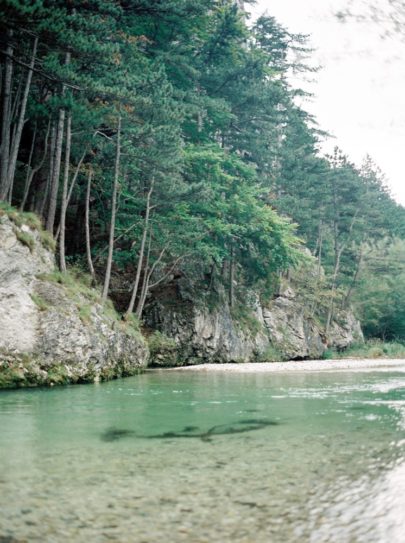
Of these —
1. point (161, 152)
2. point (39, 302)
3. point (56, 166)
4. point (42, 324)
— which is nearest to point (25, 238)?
point (39, 302)

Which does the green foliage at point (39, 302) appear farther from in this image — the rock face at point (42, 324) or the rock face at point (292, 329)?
the rock face at point (292, 329)

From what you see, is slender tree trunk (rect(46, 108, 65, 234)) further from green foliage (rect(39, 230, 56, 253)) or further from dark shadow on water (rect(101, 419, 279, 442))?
dark shadow on water (rect(101, 419, 279, 442))

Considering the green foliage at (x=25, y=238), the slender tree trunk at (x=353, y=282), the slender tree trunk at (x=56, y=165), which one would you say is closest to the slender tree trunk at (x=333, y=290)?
the slender tree trunk at (x=353, y=282)

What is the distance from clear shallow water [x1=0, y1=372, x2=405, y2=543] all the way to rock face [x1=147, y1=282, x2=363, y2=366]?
15.7 meters

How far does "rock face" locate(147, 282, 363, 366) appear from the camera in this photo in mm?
24703

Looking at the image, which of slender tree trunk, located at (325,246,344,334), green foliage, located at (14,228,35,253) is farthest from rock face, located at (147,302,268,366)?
slender tree trunk, located at (325,246,344,334)

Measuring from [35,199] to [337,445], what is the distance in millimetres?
16921

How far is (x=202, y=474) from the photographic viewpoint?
4078mm

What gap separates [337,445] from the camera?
5.18 meters

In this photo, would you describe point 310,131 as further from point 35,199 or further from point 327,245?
point 35,199

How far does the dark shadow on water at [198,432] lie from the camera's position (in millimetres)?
5895

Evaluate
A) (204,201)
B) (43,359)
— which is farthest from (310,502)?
(204,201)

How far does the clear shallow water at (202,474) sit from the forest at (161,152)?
926 centimetres

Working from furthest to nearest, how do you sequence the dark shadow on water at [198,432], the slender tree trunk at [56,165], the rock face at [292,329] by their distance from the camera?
the rock face at [292,329], the slender tree trunk at [56,165], the dark shadow on water at [198,432]
